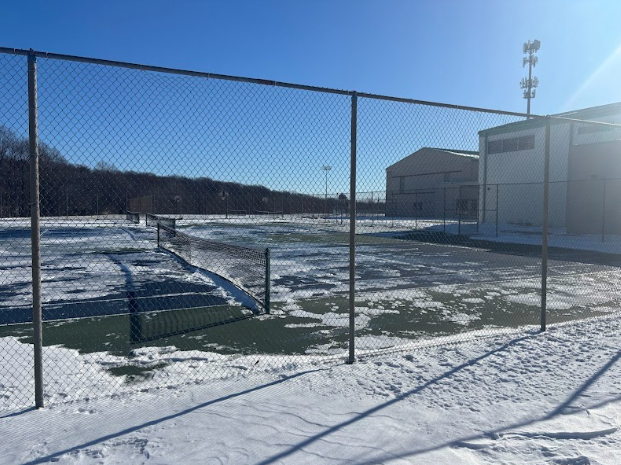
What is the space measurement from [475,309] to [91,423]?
6.41m

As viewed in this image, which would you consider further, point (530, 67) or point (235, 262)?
point (530, 67)

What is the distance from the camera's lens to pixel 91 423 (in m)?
3.46

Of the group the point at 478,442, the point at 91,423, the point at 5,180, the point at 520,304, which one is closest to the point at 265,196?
the point at 5,180

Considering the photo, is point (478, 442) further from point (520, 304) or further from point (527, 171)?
point (527, 171)

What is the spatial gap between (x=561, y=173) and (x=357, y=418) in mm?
31998

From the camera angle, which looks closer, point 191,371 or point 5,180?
point 5,180

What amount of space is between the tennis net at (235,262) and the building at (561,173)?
47.2ft

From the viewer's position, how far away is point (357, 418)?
3.56m

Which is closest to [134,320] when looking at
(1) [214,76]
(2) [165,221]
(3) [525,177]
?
(1) [214,76]

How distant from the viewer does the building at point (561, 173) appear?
81.2 ft

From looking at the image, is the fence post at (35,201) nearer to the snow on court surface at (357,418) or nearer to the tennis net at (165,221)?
the snow on court surface at (357,418)

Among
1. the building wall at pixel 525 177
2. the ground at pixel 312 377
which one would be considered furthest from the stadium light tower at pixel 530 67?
the ground at pixel 312 377

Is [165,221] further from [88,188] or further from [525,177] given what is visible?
[525,177]

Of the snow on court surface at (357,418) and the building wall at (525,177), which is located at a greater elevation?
the building wall at (525,177)
